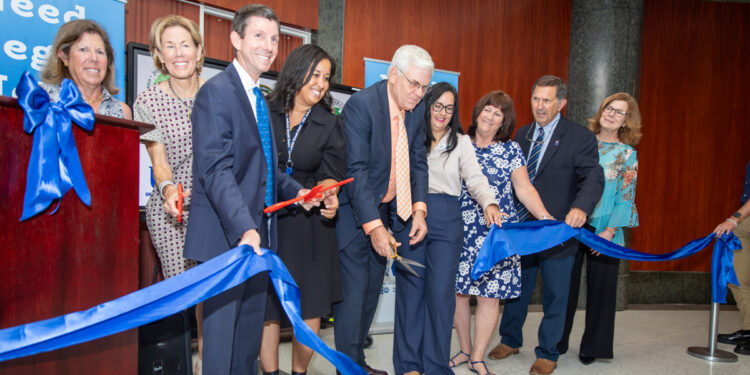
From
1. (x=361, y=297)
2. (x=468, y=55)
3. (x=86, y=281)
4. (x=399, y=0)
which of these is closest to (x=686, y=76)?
(x=468, y=55)

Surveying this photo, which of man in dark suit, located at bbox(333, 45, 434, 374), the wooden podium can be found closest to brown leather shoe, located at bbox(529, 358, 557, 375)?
man in dark suit, located at bbox(333, 45, 434, 374)

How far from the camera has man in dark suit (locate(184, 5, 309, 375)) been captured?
172 cm

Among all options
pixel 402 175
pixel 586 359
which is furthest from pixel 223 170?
pixel 586 359

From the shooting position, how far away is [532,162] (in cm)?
356

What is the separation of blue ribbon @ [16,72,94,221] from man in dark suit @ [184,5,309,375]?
0.38 m

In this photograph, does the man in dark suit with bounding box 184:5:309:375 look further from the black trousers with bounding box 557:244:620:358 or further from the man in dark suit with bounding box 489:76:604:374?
the black trousers with bounding box 557:244:620:358

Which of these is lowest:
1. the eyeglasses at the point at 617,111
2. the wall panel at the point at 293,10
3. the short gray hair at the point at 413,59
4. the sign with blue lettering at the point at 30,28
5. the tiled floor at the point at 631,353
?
the tiled floor at the point at 631,353

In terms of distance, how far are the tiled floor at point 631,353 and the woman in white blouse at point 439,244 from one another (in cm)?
45

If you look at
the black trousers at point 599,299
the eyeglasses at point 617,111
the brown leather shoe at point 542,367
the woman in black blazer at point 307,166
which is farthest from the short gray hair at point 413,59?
the brown leather shoe at point 542,367

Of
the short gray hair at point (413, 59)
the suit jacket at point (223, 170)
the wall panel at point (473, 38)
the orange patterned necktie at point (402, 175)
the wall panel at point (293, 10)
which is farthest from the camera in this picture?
the wall panel at point (473, 38)

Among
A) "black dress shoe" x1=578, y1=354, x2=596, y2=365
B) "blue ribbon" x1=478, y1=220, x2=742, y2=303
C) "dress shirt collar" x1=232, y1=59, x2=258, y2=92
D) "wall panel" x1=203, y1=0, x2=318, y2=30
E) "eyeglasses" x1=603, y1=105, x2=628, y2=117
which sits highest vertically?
"wall panel" x1=203, y1=0, x2=318, y2=30

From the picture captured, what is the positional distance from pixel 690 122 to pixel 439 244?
5.08 m

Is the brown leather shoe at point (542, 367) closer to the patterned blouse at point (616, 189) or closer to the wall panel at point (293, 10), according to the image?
the patterned blouse at point (616, 189)

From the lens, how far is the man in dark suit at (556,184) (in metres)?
3.39
